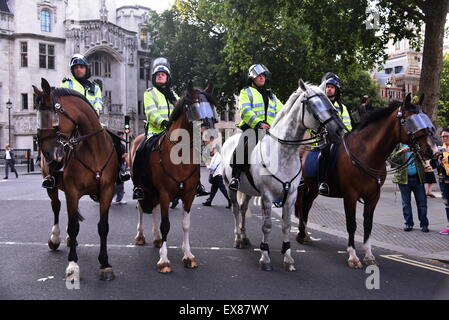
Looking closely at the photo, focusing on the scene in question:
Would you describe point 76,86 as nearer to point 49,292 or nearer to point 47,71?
point 49,292

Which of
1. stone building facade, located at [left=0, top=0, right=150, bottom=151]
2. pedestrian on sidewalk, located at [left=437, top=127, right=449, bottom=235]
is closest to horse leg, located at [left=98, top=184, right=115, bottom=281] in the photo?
pedestrian on sidewalk, located at [left=437, top=127, right=449, bottom=235]

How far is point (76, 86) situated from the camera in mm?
7527

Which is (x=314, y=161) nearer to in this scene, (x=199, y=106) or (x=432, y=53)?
(x=199, y=106)

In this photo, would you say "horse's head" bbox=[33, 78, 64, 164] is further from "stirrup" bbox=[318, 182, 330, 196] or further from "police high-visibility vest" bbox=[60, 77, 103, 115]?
"stirrup" bbox=[318, 182, 330, 196]

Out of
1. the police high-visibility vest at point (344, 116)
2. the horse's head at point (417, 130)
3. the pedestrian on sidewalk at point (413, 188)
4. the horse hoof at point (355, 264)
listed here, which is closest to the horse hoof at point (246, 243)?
the horse hoof at point (355, 264)

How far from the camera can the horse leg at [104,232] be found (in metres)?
5.70

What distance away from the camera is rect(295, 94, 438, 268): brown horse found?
20.6 feet

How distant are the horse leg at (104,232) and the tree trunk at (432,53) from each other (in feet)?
40.2

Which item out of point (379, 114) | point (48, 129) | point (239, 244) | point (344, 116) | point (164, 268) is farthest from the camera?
point (344, 116)

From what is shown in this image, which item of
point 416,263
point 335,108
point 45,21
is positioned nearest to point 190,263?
point 335,108

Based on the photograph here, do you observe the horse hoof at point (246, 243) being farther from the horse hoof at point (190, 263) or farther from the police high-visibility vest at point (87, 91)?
the police high-visibility vest at point (87, 91)

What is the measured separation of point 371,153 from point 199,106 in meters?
2.95

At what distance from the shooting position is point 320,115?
18.9ft

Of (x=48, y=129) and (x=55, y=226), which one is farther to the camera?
(x=55, y=226)
